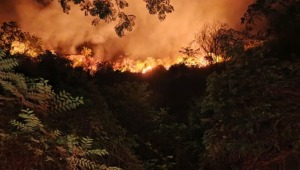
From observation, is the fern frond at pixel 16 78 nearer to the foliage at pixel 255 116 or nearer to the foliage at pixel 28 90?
the foliage at pixel 28 90

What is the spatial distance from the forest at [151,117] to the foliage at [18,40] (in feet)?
67.2

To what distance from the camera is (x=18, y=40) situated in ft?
107

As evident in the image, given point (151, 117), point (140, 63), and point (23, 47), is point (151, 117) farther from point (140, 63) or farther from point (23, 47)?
point (140, 63)

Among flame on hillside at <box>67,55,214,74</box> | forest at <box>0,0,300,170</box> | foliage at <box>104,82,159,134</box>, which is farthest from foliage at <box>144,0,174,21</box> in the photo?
flame on hillside at <box>67,55,214,74</box>

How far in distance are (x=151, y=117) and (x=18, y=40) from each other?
23.9 metres

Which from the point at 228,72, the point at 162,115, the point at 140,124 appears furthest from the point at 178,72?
the point at 228,72

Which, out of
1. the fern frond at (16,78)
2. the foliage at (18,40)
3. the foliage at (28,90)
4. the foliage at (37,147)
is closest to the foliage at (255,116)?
the foliage at (28,90)

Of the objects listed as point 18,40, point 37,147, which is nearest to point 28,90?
point 37,147

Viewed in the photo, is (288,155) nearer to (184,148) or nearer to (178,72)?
(184,148)

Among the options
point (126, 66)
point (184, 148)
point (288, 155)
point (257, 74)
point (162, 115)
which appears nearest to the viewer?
point (288, 155)

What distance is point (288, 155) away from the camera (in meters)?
6.41

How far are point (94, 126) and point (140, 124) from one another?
5.42 metres

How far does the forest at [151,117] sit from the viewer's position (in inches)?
144

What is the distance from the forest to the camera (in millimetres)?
3650
